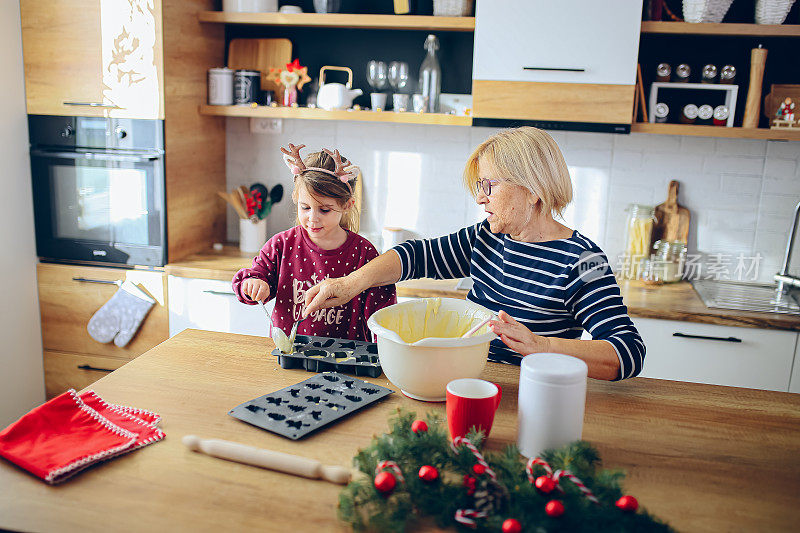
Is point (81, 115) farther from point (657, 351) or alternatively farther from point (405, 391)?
point (657, 351)

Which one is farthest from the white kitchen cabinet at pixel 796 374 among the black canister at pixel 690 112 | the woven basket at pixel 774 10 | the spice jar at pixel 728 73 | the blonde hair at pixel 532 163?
the blonde hair at pixel 532 163

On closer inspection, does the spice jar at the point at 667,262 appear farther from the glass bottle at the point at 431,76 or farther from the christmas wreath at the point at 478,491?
the christmas wreath at the point at 478,491

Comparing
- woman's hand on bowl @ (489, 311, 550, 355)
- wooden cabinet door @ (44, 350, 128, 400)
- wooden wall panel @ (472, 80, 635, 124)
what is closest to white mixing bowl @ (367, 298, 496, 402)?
woman's hand on bowl @ (489, 311, 550, 355)

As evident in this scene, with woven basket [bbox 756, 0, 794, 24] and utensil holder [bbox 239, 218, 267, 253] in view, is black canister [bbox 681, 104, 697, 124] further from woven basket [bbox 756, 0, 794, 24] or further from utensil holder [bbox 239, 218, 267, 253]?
utensil holder [bbox 239, 218, 267, 253]

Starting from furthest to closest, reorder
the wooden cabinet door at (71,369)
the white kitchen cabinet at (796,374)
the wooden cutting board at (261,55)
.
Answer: the wooden cutting board at (261,55) → the wooden cabinet door at (71,369) → the white kitchen cabinet at (796,374)

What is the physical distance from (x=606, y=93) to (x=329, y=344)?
5.40ft

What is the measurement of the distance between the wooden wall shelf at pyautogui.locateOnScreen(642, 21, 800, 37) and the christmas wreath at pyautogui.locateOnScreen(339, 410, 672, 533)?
6.73 feet

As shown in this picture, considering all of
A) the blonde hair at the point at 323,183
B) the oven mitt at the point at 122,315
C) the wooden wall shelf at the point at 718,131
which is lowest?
the oven mitt at the point at 122,315

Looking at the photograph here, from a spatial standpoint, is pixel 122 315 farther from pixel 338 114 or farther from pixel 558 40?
pixel 558 40

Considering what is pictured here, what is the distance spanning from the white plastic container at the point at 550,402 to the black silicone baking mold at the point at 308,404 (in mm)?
338

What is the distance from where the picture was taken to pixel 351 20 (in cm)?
284

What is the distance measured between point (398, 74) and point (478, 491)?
231 centimetres

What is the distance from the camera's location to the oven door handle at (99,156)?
2.82 metres

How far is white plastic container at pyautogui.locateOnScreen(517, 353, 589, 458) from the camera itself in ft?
3.65
